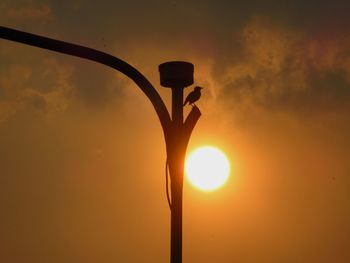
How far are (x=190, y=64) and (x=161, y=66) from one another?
34 cm

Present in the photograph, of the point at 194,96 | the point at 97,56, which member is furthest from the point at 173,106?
the point at 97,56

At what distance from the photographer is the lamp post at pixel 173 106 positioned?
24.5 feet

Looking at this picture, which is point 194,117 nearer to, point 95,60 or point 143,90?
point 143,90

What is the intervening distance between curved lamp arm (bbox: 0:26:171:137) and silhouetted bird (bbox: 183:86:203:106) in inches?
35.4

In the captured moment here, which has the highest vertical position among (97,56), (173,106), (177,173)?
(97,56)

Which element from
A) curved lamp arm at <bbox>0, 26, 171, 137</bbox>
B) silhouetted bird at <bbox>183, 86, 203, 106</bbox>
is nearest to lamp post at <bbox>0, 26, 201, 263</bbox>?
curved lamp arm at <bbox>0, 26, 171, 137</bbox>

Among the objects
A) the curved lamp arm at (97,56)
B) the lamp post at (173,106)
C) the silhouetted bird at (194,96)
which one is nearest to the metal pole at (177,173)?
the lamp post at (173,106)

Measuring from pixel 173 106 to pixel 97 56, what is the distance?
104cm

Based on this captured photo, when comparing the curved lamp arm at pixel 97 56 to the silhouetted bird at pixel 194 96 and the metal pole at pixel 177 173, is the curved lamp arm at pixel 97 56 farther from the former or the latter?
the silhouetted bird at pixel 194 96

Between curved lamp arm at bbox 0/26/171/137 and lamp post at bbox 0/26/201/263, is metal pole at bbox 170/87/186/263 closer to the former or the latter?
lamp post at bbox 0/26/201/263

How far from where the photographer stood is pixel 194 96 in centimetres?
878

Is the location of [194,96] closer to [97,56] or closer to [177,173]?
[177,173]

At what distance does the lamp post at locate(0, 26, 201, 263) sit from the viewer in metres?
7.48

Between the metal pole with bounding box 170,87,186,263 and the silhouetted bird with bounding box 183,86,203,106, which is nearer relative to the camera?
the metal pole with bounding box 170,87,186,263
